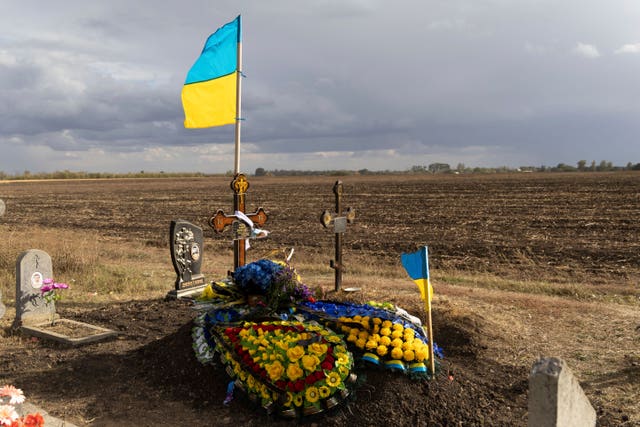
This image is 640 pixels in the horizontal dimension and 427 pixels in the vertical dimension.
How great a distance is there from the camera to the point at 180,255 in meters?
9.41

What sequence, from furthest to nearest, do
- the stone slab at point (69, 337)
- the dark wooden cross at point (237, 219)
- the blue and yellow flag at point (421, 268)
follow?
the dark wooden cross at point (237, 219)
the stone slab at point (69, 337)
the blue and yellow flag at point (421, 268)

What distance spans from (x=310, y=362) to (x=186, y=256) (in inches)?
209

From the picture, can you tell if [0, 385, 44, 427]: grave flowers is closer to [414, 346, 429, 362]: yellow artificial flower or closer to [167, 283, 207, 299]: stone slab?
[414, 346, 429, 362]: yellow artificial flower

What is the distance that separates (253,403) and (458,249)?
11.3 meters

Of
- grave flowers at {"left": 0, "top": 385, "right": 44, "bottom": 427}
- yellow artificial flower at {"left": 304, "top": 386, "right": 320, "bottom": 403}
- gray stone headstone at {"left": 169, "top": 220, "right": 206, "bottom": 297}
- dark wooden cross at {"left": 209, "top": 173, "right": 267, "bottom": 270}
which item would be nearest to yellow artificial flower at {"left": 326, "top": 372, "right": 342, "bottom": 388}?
yellow artificial flower at {"left": 304, "top": 386, "right": 320, "bottom": 403}

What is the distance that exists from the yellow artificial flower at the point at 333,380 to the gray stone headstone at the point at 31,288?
5.20 m

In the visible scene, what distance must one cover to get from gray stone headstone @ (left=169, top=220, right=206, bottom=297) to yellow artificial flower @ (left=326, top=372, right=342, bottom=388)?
5193 mm

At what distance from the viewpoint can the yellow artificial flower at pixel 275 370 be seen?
4.84 metres

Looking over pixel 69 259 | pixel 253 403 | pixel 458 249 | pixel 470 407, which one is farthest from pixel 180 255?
pixel 458 249

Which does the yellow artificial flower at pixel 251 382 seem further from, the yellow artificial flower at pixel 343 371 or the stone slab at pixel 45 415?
the stone slab at pixel 45 415

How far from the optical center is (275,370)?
4859mm

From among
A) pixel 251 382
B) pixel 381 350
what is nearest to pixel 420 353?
pixel 381 350

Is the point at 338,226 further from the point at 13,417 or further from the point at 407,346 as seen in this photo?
the point at 13,417

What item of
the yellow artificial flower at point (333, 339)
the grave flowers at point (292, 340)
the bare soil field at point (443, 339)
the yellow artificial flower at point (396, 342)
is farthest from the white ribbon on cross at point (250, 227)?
the yellow artificial flower at point (396, 342)
